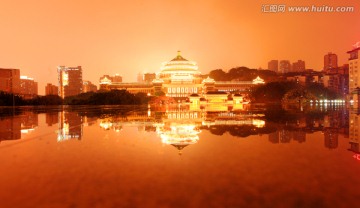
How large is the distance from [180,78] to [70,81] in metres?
69.8

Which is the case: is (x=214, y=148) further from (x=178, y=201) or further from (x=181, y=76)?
→ (x=181, y=76)

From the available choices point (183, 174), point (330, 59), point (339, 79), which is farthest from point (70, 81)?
point (183, 174)

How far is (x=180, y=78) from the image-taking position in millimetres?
94562

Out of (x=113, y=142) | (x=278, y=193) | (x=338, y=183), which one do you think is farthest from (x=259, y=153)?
(x=113, y=142)

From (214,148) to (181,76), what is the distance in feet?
287

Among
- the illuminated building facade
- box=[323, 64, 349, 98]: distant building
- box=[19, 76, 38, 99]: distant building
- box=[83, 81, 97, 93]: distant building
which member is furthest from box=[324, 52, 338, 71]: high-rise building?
box=[19, 76, 38, 99]: distant building

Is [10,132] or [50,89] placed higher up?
[50,89]

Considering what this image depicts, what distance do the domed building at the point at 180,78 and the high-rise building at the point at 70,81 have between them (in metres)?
54.2

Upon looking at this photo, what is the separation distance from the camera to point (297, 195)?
13.2 feet

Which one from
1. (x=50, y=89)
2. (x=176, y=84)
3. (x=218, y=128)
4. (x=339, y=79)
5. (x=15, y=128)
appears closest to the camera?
(x=218, y=128)

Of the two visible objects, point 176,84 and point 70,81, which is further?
point 70,81

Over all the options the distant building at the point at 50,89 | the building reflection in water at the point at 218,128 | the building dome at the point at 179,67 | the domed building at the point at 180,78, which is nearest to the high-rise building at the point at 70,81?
the distant building at the point at 50,89

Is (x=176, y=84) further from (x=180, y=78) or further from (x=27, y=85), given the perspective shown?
(x=27, y=85)

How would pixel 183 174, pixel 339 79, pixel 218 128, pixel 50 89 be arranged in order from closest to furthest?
pixel 183 174
pixel 218 128
pixel 339 79
pixel 50 89
